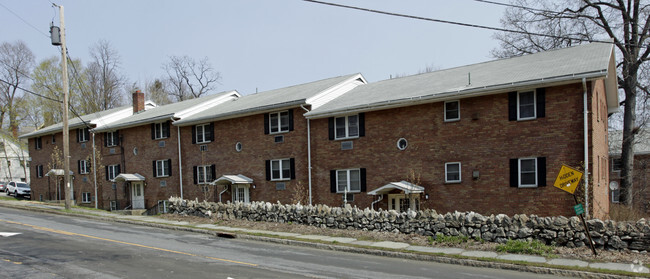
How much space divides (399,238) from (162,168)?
21.2m

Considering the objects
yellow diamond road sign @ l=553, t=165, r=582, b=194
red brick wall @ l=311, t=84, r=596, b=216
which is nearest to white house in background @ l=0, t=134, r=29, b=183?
red brick wall @ l=311, t=84, r=596, b=216

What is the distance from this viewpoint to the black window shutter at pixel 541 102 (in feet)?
59.0

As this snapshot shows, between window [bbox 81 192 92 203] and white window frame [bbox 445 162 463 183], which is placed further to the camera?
window [bbox 81 192 92 203]

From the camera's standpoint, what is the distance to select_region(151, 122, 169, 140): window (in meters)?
32.5

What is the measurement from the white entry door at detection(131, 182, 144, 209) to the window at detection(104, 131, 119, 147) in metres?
3.61

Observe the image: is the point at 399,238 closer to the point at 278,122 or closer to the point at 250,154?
the point at 278,122

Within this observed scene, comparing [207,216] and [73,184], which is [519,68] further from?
[73,184]

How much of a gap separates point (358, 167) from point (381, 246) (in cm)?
773

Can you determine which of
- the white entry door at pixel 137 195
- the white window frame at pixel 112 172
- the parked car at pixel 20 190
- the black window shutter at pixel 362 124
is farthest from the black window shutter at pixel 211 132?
the parked car at pixel 20 190

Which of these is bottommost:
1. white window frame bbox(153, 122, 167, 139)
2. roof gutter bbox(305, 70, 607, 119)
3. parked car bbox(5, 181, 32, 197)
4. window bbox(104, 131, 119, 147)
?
parked car bbox(5, 181, 32, 197)

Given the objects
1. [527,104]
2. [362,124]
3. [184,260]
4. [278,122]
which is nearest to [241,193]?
[278,122]

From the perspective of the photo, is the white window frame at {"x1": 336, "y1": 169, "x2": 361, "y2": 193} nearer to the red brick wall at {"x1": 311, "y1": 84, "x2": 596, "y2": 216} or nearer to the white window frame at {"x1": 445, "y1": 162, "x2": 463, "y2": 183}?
the red brick wall at {"x1": 311, "y1": 84, "x2": 596, "y2": 216}

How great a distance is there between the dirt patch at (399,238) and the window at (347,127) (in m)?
5.45

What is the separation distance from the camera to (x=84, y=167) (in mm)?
40094
